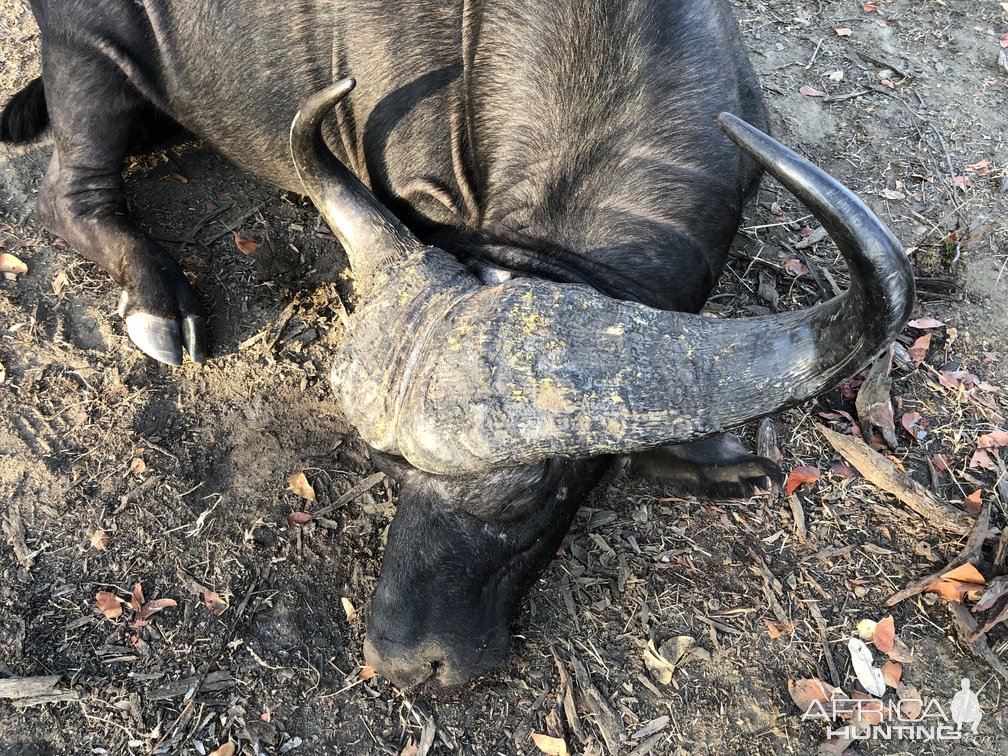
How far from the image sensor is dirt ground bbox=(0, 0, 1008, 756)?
3004 mm

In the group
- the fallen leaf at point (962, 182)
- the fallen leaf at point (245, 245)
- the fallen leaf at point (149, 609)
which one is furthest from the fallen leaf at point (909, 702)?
the fallen leaf at point (245, 245)

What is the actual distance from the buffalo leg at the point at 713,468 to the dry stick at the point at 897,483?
0.88m

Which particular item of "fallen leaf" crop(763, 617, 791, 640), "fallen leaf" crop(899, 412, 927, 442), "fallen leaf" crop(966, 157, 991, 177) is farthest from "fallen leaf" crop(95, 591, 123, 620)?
"fallen leaf" crop(966, 157, 991, 177)

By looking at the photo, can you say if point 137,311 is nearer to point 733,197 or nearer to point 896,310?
point 733,197

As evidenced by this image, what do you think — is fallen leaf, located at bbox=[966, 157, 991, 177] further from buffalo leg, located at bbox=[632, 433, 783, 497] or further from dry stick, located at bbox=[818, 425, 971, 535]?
buffalo leg, located at bbox=[632, 433, 783, 497]

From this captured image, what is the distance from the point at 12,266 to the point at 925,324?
4819 millimetres

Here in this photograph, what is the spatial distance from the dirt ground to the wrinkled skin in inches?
13.0

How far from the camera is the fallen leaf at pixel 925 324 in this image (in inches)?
170

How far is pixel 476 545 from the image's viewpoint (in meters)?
2.80

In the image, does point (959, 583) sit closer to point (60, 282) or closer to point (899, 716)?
point (899, 716)

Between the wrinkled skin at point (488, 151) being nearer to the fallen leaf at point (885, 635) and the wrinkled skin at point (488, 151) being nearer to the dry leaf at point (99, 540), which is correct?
the dry leaf at point (99, 540)

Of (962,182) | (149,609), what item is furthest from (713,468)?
(962,182)

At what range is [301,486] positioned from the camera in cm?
348

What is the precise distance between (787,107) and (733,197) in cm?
270
